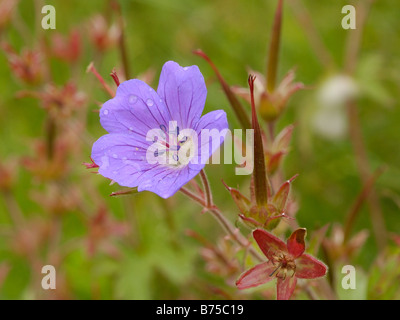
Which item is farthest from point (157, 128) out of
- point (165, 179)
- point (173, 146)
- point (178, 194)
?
point (178, 194)

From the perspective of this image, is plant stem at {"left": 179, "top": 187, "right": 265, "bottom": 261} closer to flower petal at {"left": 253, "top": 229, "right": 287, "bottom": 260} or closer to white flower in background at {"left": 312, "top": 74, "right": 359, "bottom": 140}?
flower petal at {"left": 253, "top": 229, "right": 287, "bottom": 260}

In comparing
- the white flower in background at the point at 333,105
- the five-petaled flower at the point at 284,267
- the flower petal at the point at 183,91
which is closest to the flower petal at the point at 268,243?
the five-petaled flower at the point at 284,267

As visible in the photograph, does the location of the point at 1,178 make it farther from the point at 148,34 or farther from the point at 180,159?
the point at 148,34

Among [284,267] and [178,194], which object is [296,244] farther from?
[178,194]

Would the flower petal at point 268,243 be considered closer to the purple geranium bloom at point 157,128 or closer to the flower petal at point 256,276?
the flower petal at point 256,276

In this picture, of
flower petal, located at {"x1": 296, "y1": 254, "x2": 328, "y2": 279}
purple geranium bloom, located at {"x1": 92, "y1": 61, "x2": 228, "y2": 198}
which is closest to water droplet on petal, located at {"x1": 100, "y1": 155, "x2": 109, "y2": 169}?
purple geranium bloom, located at {"x1": 92, "y1": 61, "x2": 228, "y2": 198}
